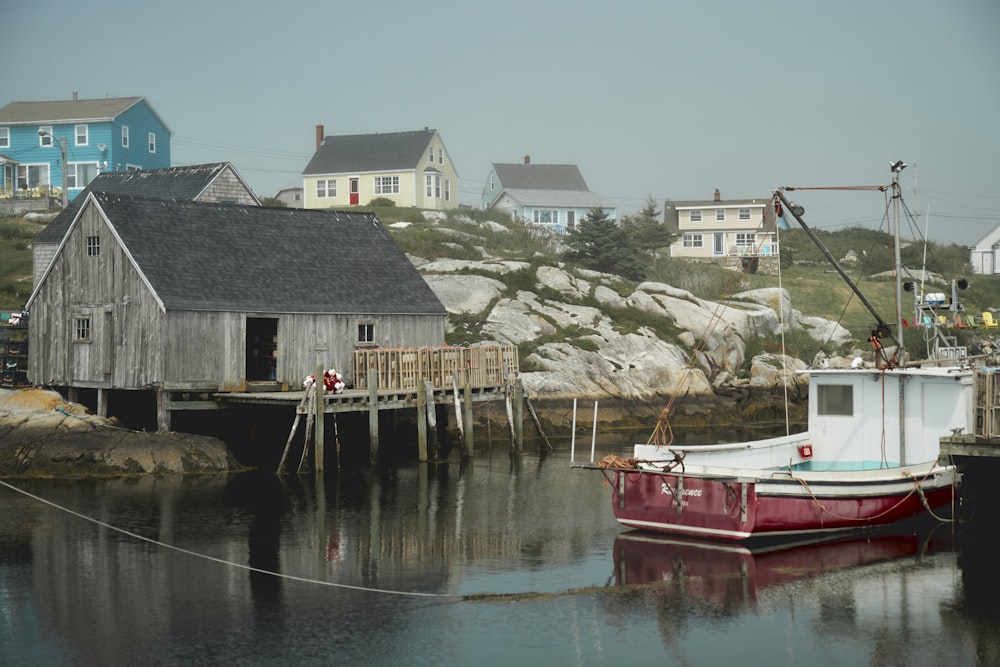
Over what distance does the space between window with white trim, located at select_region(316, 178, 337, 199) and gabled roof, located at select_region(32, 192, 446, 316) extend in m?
45.6

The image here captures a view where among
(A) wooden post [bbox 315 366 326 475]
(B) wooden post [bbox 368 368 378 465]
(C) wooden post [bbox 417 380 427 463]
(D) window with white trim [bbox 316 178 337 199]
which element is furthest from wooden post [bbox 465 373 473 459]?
(D) window with white trim [bbox 316 178 337 199]

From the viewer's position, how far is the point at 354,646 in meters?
17.6

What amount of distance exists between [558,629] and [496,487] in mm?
13847

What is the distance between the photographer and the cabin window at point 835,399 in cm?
2731

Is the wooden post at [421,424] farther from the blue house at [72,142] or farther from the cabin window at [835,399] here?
the blue house at [72,142]

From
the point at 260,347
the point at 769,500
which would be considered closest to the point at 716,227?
the point at 260,347

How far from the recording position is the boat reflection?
70.2 feet

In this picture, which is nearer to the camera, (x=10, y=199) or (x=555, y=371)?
(x=555, y=371)

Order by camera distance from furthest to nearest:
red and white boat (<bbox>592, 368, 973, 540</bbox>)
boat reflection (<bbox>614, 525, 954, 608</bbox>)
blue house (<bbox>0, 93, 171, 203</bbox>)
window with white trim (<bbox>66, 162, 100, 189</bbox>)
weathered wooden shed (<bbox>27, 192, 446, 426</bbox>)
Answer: window with white trim (<bbox>66, 162, 100, 189</bbox>), blue house (<bbox>0, 93, 171, 203</bbox>), weathered wooden shed (<bbox>27, 192, 446, 426</bbox>), red and white boat (<bbox>592, 368, 973, 540</bbox>), boat reflection (<bbox>614, 525, 954, 608</bbox>)

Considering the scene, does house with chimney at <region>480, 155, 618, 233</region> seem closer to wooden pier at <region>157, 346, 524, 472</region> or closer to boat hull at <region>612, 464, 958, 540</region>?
wooden pier at <region>157, 346, 524, 472</region>

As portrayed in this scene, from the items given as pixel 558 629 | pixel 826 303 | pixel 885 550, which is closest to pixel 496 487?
pixel 885 550

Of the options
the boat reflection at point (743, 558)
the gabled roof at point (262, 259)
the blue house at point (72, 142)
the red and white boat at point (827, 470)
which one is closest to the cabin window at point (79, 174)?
the blue house at point (72, 142)

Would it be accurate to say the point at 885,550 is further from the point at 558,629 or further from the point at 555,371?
the point at 555,371

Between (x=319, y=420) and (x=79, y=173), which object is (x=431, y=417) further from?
(x=79, y=173)
